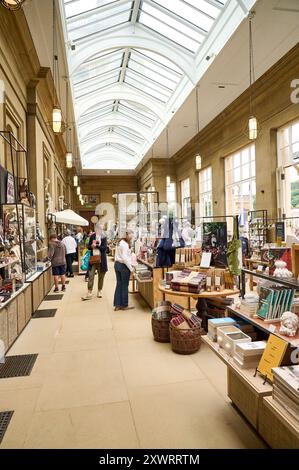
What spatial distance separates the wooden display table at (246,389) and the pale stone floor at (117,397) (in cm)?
9

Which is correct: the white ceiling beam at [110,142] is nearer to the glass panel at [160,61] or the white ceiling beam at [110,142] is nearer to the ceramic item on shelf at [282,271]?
the glass panel at [160,61]

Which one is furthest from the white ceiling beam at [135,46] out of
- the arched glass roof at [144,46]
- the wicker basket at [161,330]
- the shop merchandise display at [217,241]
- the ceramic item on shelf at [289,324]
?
the ceramic item on shelf at [289,324]

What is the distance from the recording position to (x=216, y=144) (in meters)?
12.1

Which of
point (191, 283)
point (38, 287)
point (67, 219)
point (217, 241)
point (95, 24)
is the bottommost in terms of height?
point (38, 287)

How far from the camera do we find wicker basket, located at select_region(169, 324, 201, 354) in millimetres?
3979

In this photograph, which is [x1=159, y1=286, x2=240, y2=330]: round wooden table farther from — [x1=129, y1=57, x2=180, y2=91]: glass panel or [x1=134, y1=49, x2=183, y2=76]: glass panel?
[x1=129, y1=57, x2=180, y2=91]: glass panel

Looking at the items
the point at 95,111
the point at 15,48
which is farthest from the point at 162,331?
the point at 95,111

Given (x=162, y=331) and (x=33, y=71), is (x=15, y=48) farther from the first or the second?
(x=162, y=331)

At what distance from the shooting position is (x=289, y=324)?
2152mm

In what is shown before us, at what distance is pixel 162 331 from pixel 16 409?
204 cm

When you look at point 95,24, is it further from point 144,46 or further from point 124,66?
point 124,66

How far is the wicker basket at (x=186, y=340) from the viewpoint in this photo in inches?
157

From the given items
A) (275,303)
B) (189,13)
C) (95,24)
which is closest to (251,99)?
(189,13)

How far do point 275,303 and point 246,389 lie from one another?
2.40ft
